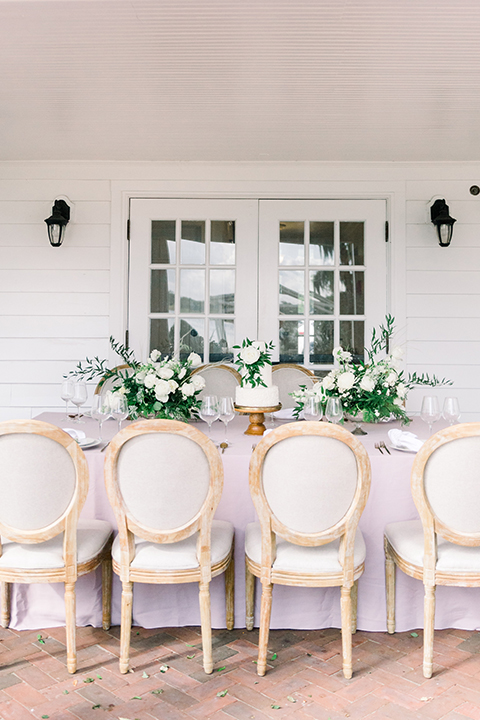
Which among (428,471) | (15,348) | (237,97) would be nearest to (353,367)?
(428,471)

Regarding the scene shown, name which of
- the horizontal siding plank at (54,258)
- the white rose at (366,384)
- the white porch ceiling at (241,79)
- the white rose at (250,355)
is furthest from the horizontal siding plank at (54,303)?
the white rose at (366,384)

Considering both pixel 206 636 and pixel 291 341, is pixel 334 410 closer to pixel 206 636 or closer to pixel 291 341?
pixel 206 636

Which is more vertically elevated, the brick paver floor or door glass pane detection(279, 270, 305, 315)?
door glass pane detection(279, 270, 305, 315)

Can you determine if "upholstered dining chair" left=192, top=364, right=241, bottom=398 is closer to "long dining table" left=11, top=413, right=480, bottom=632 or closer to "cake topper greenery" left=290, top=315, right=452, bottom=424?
"cake topper greenery" left=290, top=315, right=452, bottom=424

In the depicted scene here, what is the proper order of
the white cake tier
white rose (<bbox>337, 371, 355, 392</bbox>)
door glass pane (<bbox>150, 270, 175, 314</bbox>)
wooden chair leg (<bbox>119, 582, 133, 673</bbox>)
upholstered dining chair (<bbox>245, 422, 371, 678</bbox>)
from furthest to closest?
1. door glass pane (<bbox>150, 270, 175, 314</bbox>)
2. white rose (<bbox>337, 371, 355, 392</bbox>)
3. the white cake tier
4. wooden chair leg (<bbox>119, 582, 133, 673</bbox>)
5. upholstered dining chair (<bbox>245, 422, 371, 678</bbox>)

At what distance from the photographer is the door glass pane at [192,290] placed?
4.36 metres

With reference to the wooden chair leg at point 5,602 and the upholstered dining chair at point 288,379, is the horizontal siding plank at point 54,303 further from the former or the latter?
the wooden chair leg at point 5,602

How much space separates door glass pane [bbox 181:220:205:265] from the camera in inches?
171

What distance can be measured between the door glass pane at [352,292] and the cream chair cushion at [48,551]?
105 inches

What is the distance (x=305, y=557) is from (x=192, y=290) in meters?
2.67

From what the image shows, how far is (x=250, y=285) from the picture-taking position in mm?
4324

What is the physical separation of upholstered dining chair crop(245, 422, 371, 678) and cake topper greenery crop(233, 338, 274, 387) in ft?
2.08

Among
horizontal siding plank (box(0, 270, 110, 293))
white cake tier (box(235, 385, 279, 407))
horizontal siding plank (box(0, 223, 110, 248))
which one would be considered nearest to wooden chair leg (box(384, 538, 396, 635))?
white cake tier (box(235, 385, 279, 407))

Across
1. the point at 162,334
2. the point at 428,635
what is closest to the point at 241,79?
the point at 162,334
